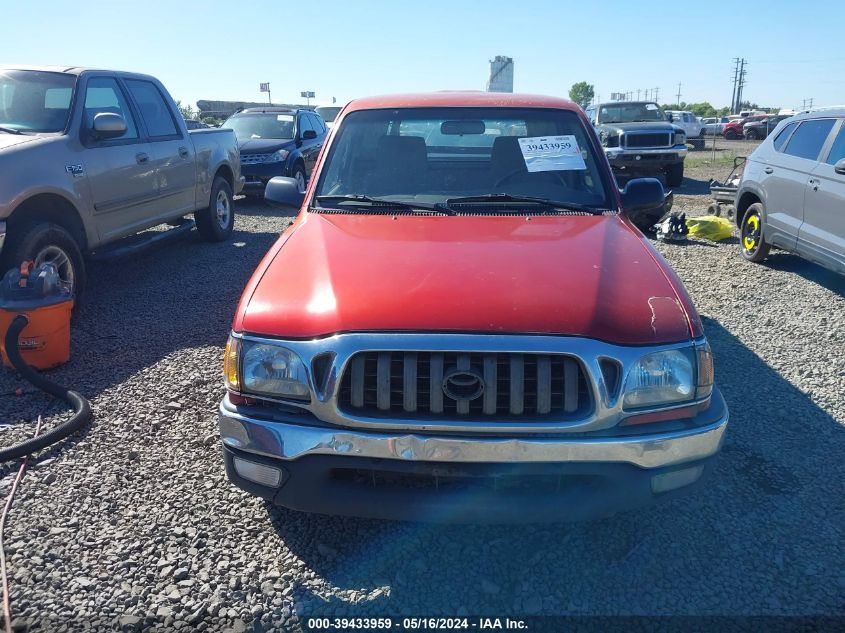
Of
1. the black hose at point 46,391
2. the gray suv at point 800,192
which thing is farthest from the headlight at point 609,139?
the black hose at point 46,391

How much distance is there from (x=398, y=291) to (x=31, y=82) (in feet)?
16.7

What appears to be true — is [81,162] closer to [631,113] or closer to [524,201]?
[524,201]

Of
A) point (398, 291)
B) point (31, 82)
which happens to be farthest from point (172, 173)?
point (398, 291)

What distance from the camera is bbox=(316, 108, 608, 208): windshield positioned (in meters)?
3.52

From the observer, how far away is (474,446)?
2172 millimetres

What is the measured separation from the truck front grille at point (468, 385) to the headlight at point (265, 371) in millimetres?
179

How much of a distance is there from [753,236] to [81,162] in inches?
288

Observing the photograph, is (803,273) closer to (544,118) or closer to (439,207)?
(544,118)

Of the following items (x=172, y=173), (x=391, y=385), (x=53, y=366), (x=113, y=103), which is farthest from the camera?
(x=172, y=173)

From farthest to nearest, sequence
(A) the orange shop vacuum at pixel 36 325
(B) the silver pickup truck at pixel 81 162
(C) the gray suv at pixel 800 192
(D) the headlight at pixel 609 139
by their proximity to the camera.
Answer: (D) the headlight at pixel 609 139, (C) the gray suv at pixel 800 192, (B) the silver pickup truck at pixel 81 162, (A) the orange shop vacuum at pixel 36 325

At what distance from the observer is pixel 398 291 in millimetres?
2406

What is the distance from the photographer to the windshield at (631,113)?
52.4 ft

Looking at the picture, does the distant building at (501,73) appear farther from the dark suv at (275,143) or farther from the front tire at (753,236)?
the front tire at (753,236)

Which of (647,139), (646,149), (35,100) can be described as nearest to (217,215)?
(35,100)
